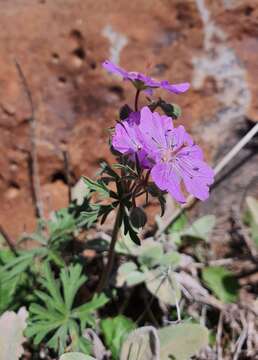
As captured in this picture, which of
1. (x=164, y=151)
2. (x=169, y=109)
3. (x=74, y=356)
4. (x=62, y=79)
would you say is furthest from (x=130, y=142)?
(x=62, y=79)

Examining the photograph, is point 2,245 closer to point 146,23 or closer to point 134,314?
point 134,314

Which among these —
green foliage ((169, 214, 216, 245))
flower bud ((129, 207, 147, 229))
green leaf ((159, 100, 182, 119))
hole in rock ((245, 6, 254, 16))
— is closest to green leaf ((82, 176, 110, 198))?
flower bud ((129, 207, 147, 229))

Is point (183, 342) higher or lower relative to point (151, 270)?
lower

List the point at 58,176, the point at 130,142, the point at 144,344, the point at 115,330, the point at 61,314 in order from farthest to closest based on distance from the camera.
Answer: the point at 58,176 < the point at 115,330 < the point at 61,314 < the point at 144,344 < the point at 130,142

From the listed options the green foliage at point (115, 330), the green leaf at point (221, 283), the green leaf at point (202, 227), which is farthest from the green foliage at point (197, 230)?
Result: the green foliage at point (115, 330)

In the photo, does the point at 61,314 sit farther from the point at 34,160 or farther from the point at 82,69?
the point at 82,69
